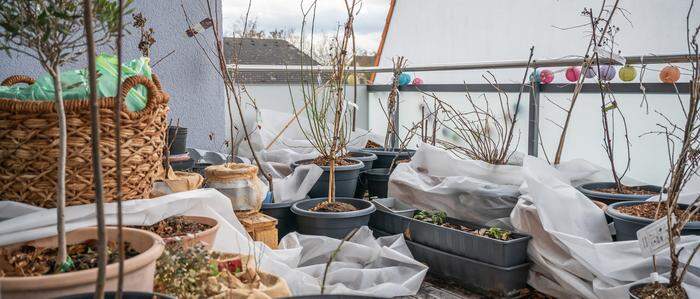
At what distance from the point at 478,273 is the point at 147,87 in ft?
4.42

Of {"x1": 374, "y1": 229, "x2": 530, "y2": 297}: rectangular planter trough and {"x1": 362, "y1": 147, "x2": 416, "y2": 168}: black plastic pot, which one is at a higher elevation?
{"x1": 362, "y1": 147, "x2": 416, "y2": 168}: black plastic pot

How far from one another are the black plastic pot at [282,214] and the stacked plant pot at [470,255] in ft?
1.55

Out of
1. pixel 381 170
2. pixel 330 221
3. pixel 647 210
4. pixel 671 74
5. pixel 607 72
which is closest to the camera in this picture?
pixel 647 210

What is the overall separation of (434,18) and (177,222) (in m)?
6.15

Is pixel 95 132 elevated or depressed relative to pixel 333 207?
elevated

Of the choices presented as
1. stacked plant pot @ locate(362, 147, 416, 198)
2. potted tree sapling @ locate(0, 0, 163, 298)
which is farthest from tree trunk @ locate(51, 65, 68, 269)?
stacked plant pot @ locate(362, 147, 416, 198)

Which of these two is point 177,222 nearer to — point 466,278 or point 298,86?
point 466,278

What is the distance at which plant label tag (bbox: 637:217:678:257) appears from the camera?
5.44 ft

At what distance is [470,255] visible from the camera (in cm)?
220

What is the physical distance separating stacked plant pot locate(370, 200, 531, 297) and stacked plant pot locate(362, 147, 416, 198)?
25.2 inches

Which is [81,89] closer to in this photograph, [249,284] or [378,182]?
[249,284]

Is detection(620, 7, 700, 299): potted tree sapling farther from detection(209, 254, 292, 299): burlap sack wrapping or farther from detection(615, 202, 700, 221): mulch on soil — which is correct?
detection(209, 254, 292, 299): burlap sack wrapping

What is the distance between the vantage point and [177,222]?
6.09ft

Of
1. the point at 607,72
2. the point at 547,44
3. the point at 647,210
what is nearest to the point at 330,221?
the point at 647,210
